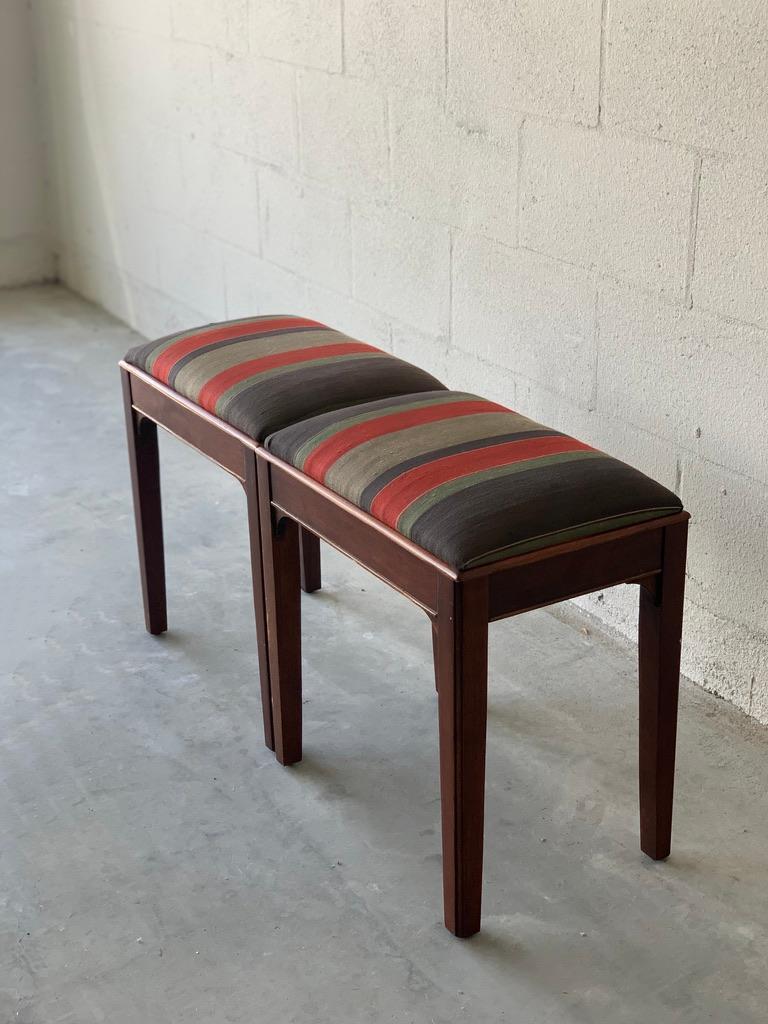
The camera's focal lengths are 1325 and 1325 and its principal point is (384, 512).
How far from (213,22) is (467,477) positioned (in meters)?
2.12

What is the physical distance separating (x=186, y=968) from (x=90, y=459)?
1832mm

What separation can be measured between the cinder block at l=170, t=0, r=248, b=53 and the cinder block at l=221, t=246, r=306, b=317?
0.52 metres

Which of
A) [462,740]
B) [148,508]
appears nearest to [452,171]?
[148,508]

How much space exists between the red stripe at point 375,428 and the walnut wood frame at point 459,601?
0.10ft

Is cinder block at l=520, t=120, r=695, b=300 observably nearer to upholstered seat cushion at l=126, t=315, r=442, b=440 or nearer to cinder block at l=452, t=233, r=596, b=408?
cinder block at l=452, t=233, r=596, b=408

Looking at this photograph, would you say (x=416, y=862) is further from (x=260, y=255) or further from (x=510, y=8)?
(x=260, y=255)

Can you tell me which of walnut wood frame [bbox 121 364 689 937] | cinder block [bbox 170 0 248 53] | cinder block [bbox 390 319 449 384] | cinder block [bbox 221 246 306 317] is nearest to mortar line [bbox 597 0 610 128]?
cinder block [bbox 390 319 449 384]

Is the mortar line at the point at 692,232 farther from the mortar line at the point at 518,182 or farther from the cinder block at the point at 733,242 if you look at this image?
the mortar line at the point at 518,182

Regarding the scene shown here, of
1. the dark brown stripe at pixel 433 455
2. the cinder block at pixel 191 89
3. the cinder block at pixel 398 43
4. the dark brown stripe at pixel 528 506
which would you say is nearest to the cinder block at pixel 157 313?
the cinder block at pixel 191 89

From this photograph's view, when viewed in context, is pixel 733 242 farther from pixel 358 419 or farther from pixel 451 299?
pixel 451 299

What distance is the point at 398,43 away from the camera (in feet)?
8.60

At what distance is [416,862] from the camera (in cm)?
185

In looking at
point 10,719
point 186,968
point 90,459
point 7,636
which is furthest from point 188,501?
point 186,968

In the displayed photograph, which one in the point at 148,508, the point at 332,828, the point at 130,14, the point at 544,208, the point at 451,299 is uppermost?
the point at 130,14
